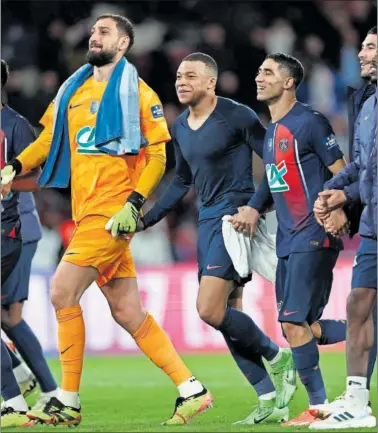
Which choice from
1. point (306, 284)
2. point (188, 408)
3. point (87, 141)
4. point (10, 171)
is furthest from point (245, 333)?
point (10, 171)

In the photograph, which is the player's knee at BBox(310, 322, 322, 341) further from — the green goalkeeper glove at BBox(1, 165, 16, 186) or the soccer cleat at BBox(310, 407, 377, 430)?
the green goalkeeper glove at BBox(1, 165, 16, 186)

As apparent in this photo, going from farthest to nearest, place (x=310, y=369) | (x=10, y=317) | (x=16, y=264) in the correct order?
(x=10, y=317) < (x=16, y=264) < (x=310, y=369)

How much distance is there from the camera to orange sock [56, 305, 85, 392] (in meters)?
6.86

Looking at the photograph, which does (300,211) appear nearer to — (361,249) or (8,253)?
(361,249)

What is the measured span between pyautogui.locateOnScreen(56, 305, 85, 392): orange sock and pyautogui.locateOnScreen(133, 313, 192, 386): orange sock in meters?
0.38

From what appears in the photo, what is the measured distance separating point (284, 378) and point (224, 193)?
117cm

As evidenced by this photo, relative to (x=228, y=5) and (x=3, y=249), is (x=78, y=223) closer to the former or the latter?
(x=3, y=249)

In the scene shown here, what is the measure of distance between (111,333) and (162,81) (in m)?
4.55

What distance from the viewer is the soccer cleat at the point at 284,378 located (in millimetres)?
7266

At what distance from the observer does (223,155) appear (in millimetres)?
7344

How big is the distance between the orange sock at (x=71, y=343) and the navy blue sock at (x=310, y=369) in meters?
1.21

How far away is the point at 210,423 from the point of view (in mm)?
7016

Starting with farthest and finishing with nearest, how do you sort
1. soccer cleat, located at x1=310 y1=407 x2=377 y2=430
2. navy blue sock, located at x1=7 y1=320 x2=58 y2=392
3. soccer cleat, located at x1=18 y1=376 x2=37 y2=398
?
1. soccer cleat, located at x1=18 y1=376 x2=37 y2=398
2. navy blue sock, located at x1=7 y1=320 x2=58 y2=392
3. soccer cleat, located at x1=310 y1=407 x2=377 y2=430

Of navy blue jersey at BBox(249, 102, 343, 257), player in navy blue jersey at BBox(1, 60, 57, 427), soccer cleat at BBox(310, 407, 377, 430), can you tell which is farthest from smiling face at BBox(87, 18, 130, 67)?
soccer cleat at BBox(310, 407, 377, 430)
